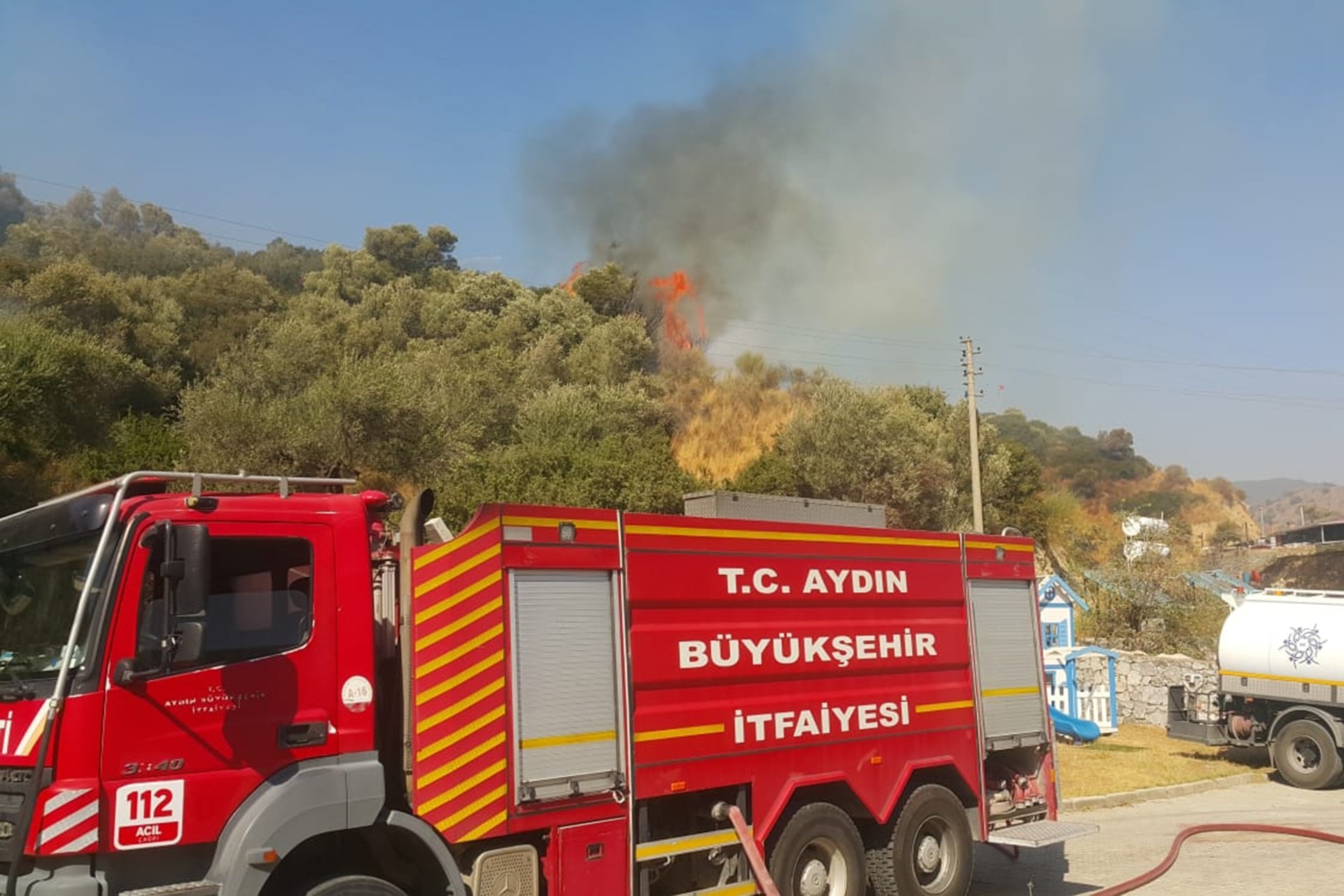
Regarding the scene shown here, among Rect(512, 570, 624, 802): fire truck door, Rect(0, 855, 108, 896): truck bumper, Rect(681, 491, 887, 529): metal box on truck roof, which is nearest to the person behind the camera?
Rect(0, 855, 108, 896): truck bumper

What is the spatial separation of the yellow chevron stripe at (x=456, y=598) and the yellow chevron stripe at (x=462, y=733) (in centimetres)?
61

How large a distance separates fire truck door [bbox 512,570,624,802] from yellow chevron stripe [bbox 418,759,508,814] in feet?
0.40

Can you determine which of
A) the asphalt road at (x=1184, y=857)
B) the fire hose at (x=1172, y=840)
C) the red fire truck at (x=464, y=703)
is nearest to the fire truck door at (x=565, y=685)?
the red fire truck at (x=464, y=703)

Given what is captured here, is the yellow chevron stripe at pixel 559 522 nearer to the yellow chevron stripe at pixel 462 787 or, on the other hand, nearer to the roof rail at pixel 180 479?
the roof rail at pixel 180 479

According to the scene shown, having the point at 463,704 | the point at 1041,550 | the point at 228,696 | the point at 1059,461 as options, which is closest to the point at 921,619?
the point at 463,704

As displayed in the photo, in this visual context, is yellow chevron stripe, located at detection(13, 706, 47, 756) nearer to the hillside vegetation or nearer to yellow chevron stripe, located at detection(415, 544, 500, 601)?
yellow chevron stripe, located at detection(415, 544, 500, 601)

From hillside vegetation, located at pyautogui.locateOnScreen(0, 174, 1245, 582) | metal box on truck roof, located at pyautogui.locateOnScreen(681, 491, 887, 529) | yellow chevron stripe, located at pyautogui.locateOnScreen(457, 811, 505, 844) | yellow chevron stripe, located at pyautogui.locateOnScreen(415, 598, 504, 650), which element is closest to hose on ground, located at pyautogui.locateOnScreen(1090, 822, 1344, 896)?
metal box on truck roof, located at pyautogui.locateOnScreen(681, 491, 887, 529)

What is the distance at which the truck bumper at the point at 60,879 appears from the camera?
4.95 meters

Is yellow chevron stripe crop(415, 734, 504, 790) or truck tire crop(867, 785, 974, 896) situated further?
truck tire crop(867, 785, 974, 896)

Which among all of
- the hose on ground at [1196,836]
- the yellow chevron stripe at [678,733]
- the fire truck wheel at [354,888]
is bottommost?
the hose on ground at [1196,836]

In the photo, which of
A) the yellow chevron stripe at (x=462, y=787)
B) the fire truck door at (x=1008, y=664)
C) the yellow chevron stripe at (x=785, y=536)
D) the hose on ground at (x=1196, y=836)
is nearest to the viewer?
the yellow chevron stripe at (x=462, y=787)

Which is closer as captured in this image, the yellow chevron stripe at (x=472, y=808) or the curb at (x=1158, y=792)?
the yellow chevron stripe at (x=472, y=808)

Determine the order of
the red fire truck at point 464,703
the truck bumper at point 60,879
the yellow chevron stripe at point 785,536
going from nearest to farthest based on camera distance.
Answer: the truck bumper at point 60,879 → the red fire truck at point 464,703 → the yellow chevron stripe at point 785,536

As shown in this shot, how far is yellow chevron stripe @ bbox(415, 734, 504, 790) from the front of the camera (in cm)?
601
